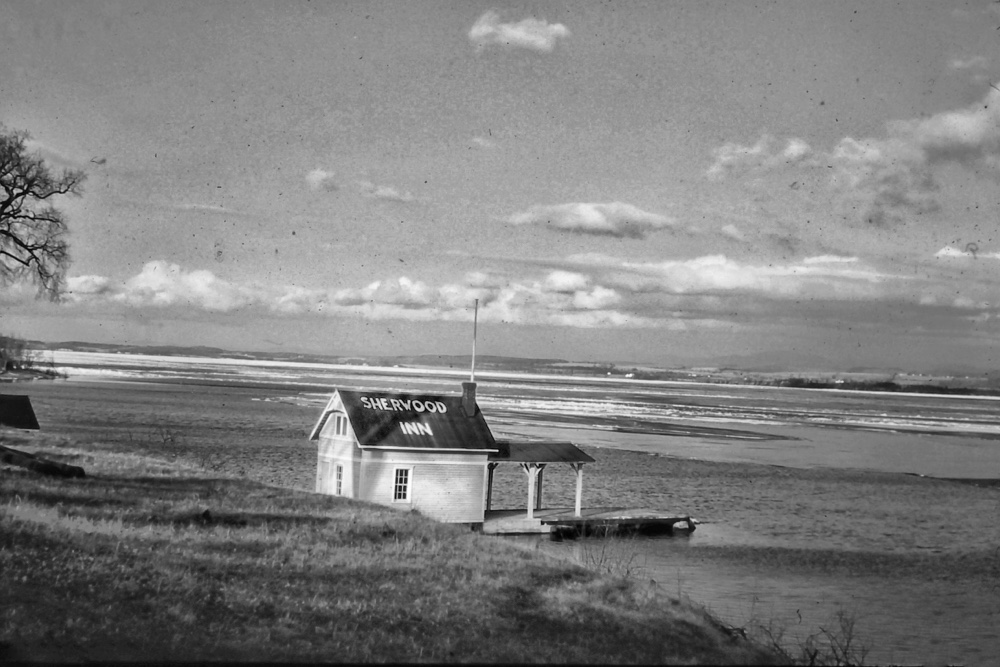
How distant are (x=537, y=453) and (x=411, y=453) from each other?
6.05 meters

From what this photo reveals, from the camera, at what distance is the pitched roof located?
37.8m

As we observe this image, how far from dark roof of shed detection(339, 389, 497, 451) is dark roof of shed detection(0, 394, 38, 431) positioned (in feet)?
88.8

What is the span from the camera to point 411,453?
124 ft

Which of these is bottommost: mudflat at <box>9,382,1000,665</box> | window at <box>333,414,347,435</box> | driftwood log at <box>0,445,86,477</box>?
mudflat at <box>9,382,1000,665</box>

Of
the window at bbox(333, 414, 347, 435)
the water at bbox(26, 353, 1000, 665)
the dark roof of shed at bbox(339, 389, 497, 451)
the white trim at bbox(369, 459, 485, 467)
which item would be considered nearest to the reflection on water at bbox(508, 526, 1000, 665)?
the water at bbox(26, 353, 1000, 665)

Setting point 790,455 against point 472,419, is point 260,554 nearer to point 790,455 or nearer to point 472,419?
point 472,419

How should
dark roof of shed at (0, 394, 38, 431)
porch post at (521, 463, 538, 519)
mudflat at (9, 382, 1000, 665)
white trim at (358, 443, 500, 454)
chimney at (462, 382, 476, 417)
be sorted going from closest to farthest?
1. mudflat at (9, 382, 1000, 665)
2. white trim at (358, 443, 500, 454)
3. chimney at (462, 382, 476, 417)
4. porch post at (521, 463, 538, 519)
5. dark roof of shed at (0, 394, 38, 431)

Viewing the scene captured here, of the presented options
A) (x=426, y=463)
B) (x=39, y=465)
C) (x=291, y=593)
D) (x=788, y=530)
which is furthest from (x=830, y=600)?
(x=39, y=465)

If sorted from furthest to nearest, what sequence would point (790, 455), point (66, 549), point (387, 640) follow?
point (790, 455), point (66, 549), point (387, 640)

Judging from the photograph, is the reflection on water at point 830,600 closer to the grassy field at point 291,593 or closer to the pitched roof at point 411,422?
the pitched roof at point 411,422

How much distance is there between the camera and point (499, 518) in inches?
1620

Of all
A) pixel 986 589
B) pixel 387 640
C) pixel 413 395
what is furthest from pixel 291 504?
pixel 986 589

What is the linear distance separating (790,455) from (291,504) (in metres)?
62.4

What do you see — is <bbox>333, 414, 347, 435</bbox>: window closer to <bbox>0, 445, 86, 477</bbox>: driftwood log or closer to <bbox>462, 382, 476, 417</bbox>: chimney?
<bbox>462, 382, 476, 417</bbox>: chimney
